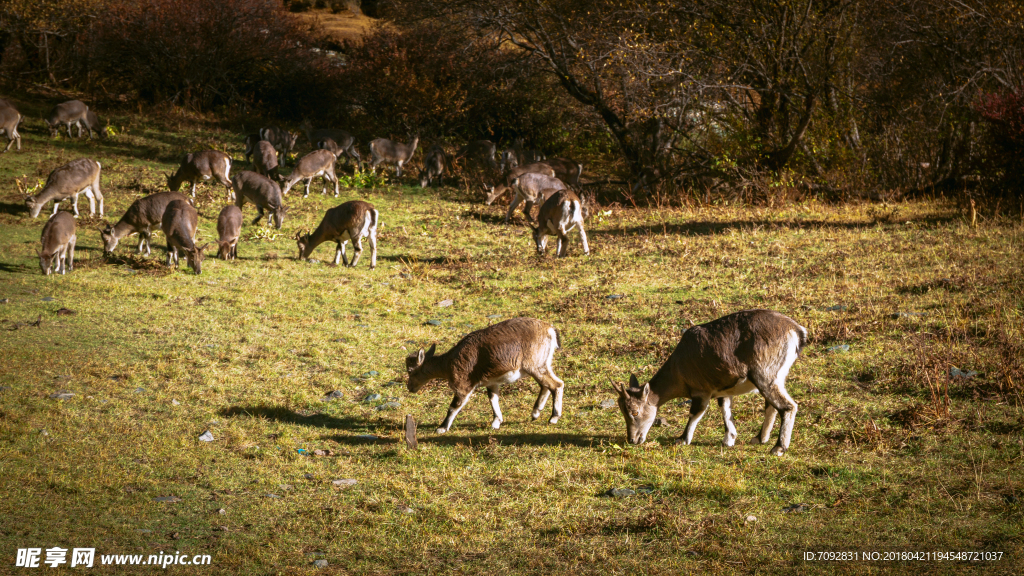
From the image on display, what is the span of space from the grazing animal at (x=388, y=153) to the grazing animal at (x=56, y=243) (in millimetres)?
10342

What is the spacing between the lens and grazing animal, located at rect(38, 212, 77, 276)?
13.4 metres

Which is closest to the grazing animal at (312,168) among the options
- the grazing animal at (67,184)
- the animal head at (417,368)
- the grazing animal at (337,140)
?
the grazing animal at (337,140)

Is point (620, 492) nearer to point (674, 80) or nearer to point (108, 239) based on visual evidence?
point (108, 239)

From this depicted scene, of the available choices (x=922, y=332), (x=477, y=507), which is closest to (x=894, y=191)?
(x=922, y=332)

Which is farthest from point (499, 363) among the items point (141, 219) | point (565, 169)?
point (565, 169)

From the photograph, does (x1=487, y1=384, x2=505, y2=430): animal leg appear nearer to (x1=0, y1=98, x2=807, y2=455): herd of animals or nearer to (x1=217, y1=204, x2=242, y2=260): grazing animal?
(x1=0, y1=98, x2=807, y2=455): herd of animals

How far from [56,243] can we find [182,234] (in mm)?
1893

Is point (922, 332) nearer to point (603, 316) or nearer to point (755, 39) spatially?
point (603, 316)

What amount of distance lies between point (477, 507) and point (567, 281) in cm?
777

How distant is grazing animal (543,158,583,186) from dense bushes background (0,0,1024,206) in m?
1.37

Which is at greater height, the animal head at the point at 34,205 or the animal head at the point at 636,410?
the animal head at the point at 34,205

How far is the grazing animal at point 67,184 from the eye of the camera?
55.0ft

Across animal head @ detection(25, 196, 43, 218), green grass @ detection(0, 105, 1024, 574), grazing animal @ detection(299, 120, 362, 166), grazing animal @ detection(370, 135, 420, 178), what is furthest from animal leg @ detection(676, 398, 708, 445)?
grazing animal @ detection(299, 120, 362, 166)

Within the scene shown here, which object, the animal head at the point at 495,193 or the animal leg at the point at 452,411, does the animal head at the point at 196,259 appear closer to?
the animal leg at the point at 452,411
